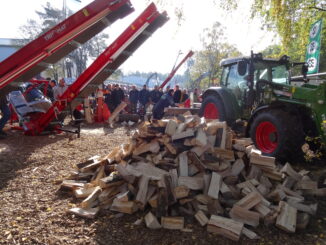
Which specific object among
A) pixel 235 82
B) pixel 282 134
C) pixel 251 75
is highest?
pixel 251 75

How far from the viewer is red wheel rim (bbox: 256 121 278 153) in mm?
4801

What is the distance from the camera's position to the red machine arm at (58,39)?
517cm

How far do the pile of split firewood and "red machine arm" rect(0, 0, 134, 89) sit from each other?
105 inches

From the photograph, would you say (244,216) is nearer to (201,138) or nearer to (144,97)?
(201,138)

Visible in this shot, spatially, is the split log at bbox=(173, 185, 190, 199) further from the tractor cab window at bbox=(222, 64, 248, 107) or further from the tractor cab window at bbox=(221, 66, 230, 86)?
the tractor cab window at bbox=(221, 66, 230, 86)

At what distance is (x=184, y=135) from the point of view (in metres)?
3.72

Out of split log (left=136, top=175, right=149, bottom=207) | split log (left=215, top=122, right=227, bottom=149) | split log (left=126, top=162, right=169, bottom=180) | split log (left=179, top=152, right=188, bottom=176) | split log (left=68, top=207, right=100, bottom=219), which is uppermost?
split log (left=215, top=122, right=227, bottom=149)

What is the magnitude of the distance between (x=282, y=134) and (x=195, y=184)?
7.19ft

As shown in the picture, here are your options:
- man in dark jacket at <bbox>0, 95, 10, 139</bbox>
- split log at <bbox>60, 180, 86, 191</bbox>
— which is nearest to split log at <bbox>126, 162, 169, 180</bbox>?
split log at <bbox>60, 180, 86, 191</bbox>

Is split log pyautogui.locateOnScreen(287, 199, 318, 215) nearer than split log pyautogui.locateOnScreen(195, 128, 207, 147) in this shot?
Yes

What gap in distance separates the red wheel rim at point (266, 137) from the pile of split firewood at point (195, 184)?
105cm

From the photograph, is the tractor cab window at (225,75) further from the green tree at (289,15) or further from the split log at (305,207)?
the split log at (305,207)

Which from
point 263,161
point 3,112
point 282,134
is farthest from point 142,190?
point 3,112

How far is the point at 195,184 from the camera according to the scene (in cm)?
318
